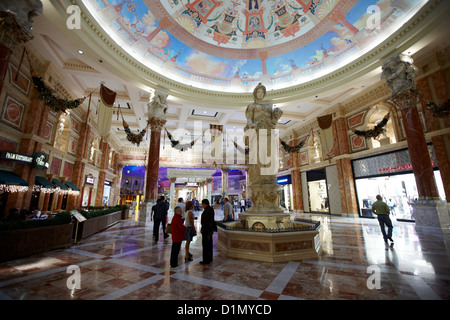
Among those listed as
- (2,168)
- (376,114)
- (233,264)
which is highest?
(376,114)

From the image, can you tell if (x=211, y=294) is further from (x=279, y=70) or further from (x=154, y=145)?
(x=279, y=70)

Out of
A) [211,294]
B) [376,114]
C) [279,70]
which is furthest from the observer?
[279,70]

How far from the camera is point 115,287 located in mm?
2693

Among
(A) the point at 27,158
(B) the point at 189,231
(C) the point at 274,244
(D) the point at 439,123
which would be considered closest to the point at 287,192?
(D) the point at 439,123

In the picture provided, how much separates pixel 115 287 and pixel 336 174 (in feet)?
49.1

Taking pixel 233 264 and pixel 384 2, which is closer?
pixel 233 264

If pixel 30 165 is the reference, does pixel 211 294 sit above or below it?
below

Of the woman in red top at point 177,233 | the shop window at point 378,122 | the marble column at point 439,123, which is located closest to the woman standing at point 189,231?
the woman in red top at point 177,233

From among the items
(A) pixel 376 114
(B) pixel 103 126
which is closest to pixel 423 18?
(A) pixel 376 114

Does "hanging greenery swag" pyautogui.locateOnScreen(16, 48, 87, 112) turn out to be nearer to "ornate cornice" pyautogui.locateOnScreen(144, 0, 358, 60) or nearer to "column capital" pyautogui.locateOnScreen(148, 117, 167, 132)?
"column capital" pyautogui.locateOnScreen(148, 117, 167, 132)

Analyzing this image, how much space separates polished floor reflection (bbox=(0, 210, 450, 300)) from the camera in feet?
8.07

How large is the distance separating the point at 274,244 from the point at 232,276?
1.15 metres

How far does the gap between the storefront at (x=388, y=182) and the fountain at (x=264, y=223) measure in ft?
30.5

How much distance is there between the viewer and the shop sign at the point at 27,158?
7422 millimetres
